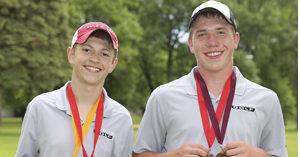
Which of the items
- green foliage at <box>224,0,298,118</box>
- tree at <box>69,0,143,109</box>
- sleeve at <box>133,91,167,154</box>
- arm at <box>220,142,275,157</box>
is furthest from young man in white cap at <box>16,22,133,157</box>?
green foliage at <box>224,0,298,118</box>

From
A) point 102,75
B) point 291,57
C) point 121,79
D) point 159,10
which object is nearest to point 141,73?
point 121,79

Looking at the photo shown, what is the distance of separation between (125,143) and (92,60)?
922mm

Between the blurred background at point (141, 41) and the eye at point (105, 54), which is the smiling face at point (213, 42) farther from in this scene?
the blurred background at point (141, 41)

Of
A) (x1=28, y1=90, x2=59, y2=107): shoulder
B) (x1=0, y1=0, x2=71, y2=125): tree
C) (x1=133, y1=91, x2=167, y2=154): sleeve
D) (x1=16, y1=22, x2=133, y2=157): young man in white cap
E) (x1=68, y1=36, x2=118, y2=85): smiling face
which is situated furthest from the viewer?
(x1=0, y1=0, x2=71, y2=125): tree

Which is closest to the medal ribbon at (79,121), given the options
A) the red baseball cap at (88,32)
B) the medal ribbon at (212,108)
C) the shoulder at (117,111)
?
the shoulder at (117,111)

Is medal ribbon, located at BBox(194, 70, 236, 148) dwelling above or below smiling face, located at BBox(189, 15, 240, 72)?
below

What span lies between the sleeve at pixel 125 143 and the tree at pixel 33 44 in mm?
19409

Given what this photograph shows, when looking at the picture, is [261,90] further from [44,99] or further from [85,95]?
[44,99]

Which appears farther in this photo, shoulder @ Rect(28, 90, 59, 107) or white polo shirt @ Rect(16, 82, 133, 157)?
shoulder @ Rect(28, 90, 59, 107)

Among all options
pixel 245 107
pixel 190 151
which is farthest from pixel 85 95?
pixel 245 107

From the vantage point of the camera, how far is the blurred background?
75.6 feet

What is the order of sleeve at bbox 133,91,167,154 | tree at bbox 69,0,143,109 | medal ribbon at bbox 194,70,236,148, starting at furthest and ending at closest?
tree at bbox 69,0,143,109 → sleeve at bbox 133,91,167,154 → medal ribbon at bbox 194,70,236,148

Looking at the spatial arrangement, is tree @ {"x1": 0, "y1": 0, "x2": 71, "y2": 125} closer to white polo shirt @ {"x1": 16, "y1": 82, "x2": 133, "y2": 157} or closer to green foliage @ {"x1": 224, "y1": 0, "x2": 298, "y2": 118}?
green foliage @ {"x1": 224, "y1": 0, "x2": 298, "y2": 118}

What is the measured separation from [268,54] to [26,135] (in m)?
33.6
